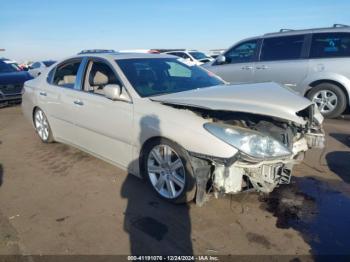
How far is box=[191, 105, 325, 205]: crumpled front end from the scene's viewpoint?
3.06 m

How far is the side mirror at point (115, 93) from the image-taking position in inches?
149

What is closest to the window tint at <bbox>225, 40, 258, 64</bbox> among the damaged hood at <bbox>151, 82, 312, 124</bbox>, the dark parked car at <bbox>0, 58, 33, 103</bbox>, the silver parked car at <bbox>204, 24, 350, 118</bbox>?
the silver parked car at <bbox>204, 24, 350, 118</bbox>

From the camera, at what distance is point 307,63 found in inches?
287

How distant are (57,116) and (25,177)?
112cm

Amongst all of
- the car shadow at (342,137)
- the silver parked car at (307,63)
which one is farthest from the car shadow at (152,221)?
the silver parked car at (307,63)

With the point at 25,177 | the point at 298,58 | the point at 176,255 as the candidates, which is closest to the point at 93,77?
the point at 25,177

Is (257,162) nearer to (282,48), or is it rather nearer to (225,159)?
(225,159)

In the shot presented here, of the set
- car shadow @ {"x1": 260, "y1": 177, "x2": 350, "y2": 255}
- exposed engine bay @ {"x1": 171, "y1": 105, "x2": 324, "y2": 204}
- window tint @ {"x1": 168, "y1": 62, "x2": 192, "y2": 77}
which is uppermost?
window tint @ {"x1": 168, "y1": 62, "x2": 192, "y2": 77}

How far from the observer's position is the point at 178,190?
3492 mm

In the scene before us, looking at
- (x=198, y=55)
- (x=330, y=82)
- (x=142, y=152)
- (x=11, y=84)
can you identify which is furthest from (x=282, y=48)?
(x=198, y=55)

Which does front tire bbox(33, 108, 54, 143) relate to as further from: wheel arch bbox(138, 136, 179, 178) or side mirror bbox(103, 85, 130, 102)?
wheel arch bbox(138, 136, 179, 178)

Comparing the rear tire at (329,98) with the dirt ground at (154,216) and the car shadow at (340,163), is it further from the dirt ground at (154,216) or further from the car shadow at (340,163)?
the dirt ground at (154,216)

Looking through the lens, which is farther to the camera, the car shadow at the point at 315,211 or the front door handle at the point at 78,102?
the front door handle at the point at 78,102

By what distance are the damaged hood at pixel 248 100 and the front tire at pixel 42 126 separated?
2.78 metres
